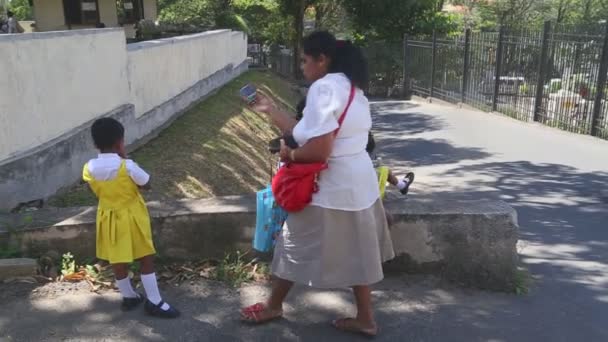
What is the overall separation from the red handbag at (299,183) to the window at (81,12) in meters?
20.6

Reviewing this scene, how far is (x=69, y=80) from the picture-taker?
5.46 meters

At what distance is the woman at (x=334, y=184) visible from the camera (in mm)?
2646

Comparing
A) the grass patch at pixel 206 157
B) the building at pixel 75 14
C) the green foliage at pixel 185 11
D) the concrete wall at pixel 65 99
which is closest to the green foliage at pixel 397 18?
the green foliage at pixel 185 11

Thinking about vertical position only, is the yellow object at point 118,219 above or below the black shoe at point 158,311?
above

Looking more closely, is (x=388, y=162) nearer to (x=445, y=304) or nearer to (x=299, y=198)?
(x=445, y=304)

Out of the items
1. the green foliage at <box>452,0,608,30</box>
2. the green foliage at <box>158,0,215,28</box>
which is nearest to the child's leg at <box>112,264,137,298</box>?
the green foliage at <box>158,0,215,28</box>

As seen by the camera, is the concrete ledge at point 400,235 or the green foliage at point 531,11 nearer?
the concrete ledge at point 400,235

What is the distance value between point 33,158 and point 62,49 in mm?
1326

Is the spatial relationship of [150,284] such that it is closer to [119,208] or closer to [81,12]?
[119,208]

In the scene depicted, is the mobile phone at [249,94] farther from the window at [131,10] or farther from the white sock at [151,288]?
the window at [131,10]

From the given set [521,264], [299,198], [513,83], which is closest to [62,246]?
[299,198]

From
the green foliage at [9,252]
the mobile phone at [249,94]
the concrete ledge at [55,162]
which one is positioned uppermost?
the mobile phone at [249,94]

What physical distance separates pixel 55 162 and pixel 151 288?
2.33 metres

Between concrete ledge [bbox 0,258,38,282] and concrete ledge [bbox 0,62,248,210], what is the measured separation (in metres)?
0.93
